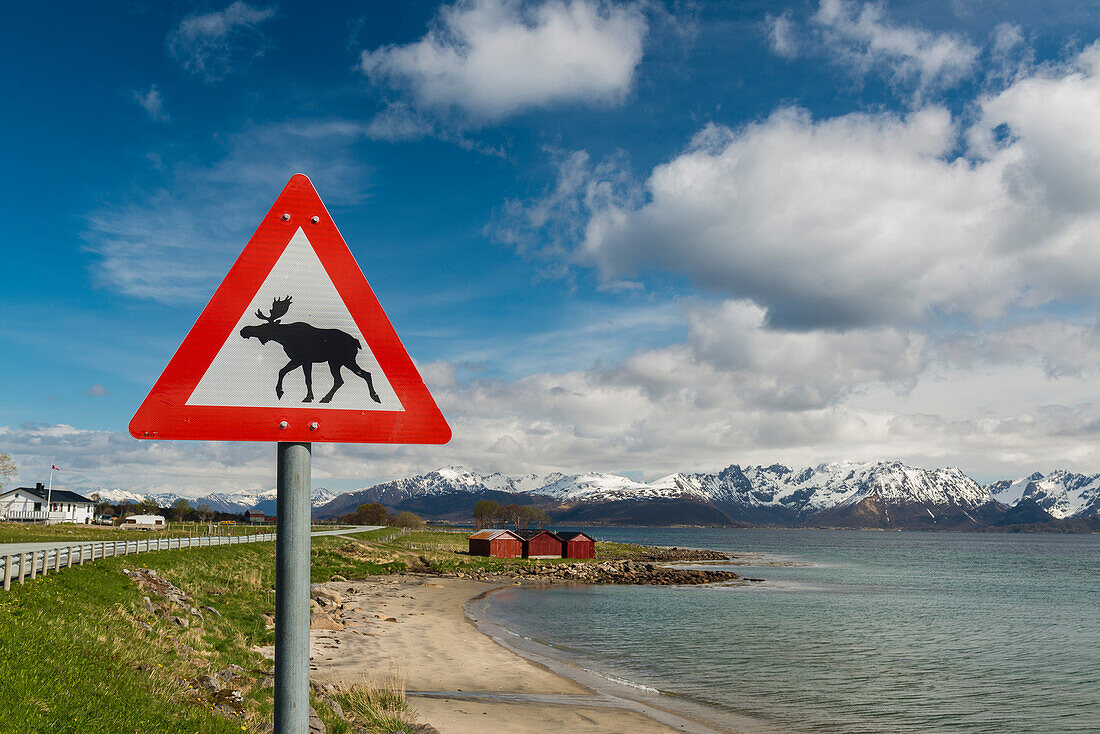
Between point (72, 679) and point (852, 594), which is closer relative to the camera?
point (72, 679)

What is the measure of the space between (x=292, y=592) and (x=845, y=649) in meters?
43.3

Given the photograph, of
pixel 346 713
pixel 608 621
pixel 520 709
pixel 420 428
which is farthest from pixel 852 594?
pixel 420 428

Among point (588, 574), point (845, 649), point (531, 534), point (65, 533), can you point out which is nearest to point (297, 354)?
point (845, 649)

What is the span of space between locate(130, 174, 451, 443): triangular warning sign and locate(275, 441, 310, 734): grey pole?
0.18 metres

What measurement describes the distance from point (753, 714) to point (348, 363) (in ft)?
85.0

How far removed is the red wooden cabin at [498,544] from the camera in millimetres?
100562

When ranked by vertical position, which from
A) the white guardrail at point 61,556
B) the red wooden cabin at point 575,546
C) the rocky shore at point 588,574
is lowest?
the rocky shore at point 588,574

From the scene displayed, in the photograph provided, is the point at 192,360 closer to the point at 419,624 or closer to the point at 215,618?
the point at 215,618

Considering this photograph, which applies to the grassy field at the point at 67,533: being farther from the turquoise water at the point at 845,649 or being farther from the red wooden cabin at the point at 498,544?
the red wooden cabin at the point at 498,544

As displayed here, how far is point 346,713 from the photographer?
16.7 m

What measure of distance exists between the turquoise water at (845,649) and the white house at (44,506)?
78.5 m

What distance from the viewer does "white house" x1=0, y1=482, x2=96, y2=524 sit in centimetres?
10488

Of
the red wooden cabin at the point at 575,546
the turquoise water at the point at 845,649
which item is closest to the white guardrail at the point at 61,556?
the turquoise water at the point at 845,649

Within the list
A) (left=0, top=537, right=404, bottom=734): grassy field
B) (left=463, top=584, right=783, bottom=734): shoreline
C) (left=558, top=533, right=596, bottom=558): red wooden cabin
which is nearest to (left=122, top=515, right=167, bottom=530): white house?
(left=558, top=533, right=596, bottom=558): red wooden cabin
